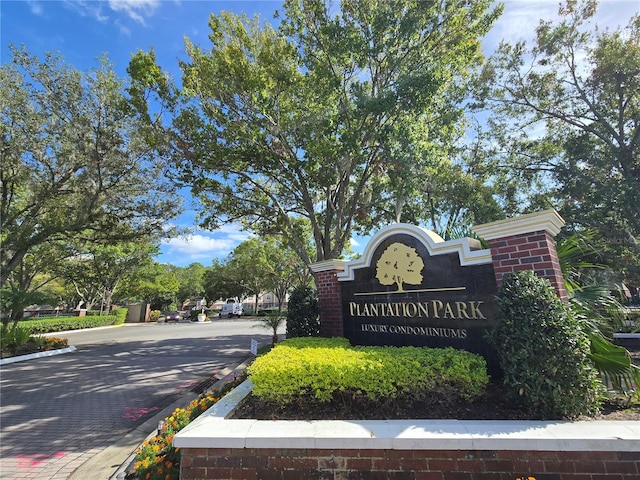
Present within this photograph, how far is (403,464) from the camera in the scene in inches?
105

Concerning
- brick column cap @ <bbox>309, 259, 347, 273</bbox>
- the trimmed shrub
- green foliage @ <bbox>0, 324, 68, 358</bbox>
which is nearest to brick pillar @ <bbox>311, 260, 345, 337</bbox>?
brick column cap @ <bbox>309, 259, 347, 273</bbox>

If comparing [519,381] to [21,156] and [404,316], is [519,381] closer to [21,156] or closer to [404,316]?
[404,316]

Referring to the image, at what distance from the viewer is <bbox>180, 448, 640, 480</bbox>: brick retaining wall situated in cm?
247

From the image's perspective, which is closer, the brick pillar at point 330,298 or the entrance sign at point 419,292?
the entrance sign at point 419,292

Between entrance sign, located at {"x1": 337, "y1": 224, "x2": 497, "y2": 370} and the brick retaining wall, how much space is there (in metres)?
1.62

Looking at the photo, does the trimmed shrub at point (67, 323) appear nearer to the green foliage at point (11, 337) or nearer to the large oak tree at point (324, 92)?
the green foliage at point (11, 337)

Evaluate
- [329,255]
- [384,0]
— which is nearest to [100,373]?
[329,255]

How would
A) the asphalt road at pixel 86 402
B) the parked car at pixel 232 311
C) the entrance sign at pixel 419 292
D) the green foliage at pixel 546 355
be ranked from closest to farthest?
the green foliage at pixel 546 355 → the asphalt road at pixel 86 402 → the entrance sign at pixel 419 292 → the parked car at pixel 232 311

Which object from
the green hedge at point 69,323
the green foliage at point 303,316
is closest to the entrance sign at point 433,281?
the green foliage at point 303,316

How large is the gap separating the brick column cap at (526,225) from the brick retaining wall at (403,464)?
2238mm

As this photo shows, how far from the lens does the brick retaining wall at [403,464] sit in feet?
8.09

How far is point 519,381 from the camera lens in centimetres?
311

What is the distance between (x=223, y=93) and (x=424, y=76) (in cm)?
570

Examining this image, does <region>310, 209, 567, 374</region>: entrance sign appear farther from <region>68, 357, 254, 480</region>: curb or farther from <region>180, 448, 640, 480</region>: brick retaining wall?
<region>68, 357, 254, 480</region>: curb
